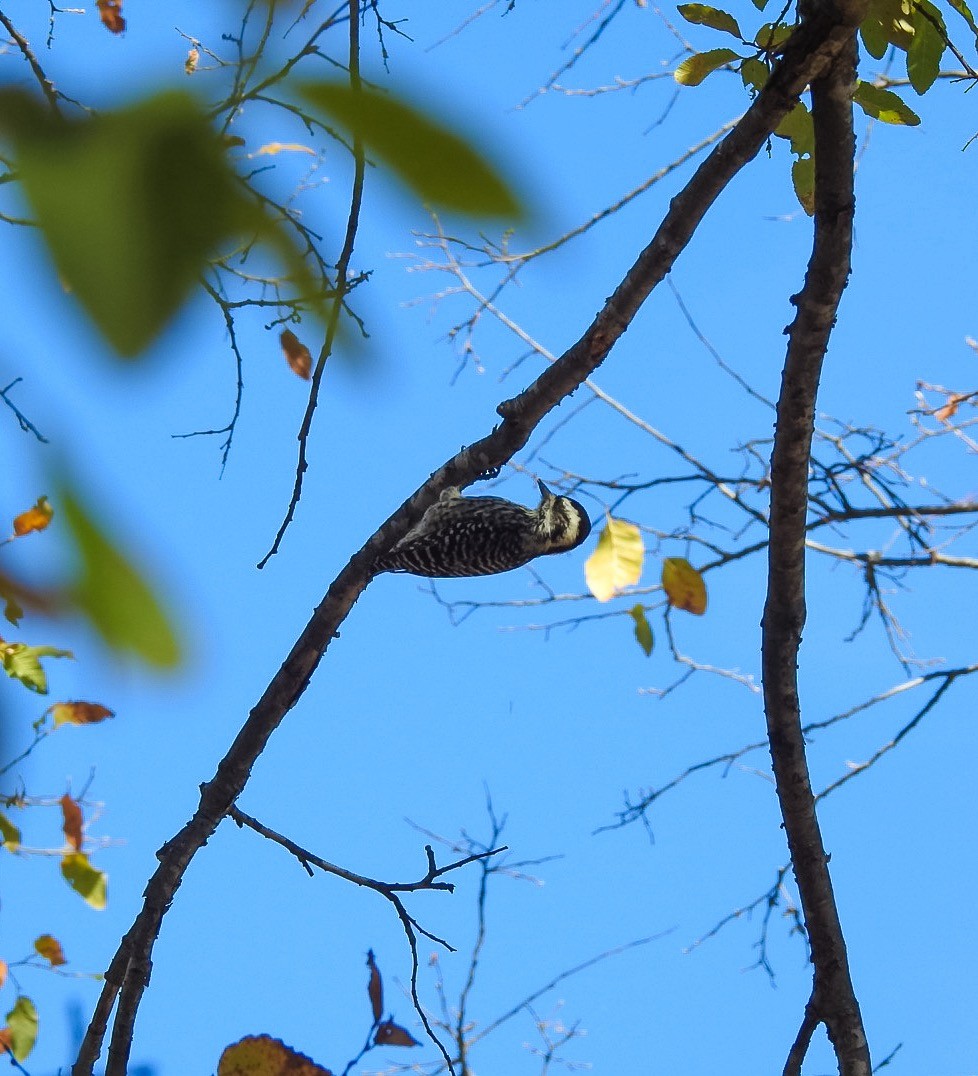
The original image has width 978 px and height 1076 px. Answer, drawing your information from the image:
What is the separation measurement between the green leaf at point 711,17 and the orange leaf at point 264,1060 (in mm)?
2195

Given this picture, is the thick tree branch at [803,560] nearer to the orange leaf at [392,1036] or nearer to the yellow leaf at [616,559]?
the yellow leaf at [616,559]

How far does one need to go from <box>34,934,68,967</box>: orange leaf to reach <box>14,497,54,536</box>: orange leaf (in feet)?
11.7

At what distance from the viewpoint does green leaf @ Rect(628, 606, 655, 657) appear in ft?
11.0

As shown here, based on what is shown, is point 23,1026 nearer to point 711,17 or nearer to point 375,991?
point 375,991

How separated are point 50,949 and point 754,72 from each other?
322cm

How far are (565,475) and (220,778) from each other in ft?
5.06

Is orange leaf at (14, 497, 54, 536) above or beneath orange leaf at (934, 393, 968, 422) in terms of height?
beneath

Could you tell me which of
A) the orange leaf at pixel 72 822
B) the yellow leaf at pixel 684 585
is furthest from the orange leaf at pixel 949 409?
the orange leaf at pixel 72 822

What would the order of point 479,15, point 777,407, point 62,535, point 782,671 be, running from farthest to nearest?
point 479,15 → point 782,671 → point 777,407 → point 62,535

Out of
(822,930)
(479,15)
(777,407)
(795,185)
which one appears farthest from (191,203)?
(479,15)

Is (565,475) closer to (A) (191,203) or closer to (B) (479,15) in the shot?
(B) (479,15)

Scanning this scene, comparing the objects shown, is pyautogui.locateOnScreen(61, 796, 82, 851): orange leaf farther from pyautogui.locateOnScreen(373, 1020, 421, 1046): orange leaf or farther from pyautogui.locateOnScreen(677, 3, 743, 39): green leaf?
pyautogui.locateOnScreen(677, 3, 743, 39): green leaf

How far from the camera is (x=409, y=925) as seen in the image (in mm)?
3174

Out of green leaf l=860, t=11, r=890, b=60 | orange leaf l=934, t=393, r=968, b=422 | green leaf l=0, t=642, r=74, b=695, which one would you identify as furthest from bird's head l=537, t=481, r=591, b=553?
green leaf l=0, t=642, r=74, b=695
